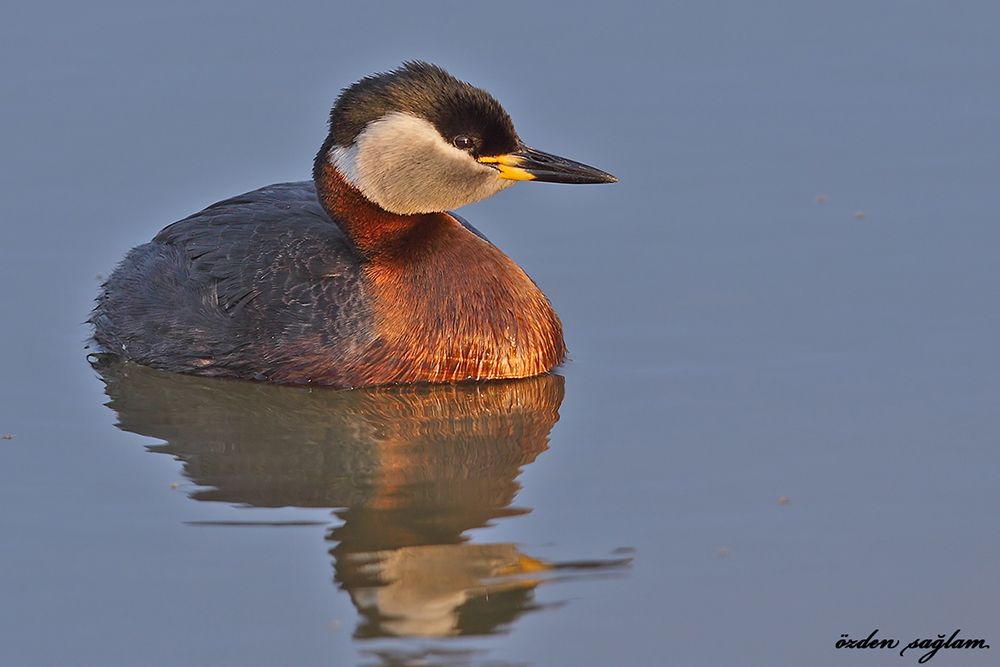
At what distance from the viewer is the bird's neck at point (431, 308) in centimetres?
862

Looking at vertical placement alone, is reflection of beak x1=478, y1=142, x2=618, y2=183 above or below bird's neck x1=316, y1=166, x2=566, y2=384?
above

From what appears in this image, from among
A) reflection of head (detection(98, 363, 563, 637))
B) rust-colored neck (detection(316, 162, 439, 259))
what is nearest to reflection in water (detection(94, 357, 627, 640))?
reflection of head (detection(98, 363, 563, 637))

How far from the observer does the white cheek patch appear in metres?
8.30

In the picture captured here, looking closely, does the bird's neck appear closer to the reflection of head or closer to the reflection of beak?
the reflection of head

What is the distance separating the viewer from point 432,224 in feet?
28.9

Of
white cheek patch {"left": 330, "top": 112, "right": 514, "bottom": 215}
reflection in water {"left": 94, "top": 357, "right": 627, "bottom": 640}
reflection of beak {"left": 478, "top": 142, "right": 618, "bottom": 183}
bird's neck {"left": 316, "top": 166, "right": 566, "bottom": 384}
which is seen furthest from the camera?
bird's neck {"left": 316, "top": 166, "right": 566, "bottom": 384}

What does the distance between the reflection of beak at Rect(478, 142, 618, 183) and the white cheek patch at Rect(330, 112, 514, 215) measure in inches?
2.2

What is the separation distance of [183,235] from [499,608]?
389 cm

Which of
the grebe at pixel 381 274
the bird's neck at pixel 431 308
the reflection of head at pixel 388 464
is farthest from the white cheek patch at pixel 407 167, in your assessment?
the reflection of head at pixel 388 464

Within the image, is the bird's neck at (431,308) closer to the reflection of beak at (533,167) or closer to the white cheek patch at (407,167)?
the white cheek patch at (407,167)

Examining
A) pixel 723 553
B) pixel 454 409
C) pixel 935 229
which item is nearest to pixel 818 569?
pixel 723 553

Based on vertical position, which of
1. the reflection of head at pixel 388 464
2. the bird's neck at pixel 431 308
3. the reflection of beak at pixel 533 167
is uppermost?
the reflection of beak at pixel 533 167

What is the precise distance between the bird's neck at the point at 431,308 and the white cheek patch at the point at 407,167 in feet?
0.43

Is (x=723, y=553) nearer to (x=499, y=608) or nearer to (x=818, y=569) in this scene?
(x=818, y=569)
